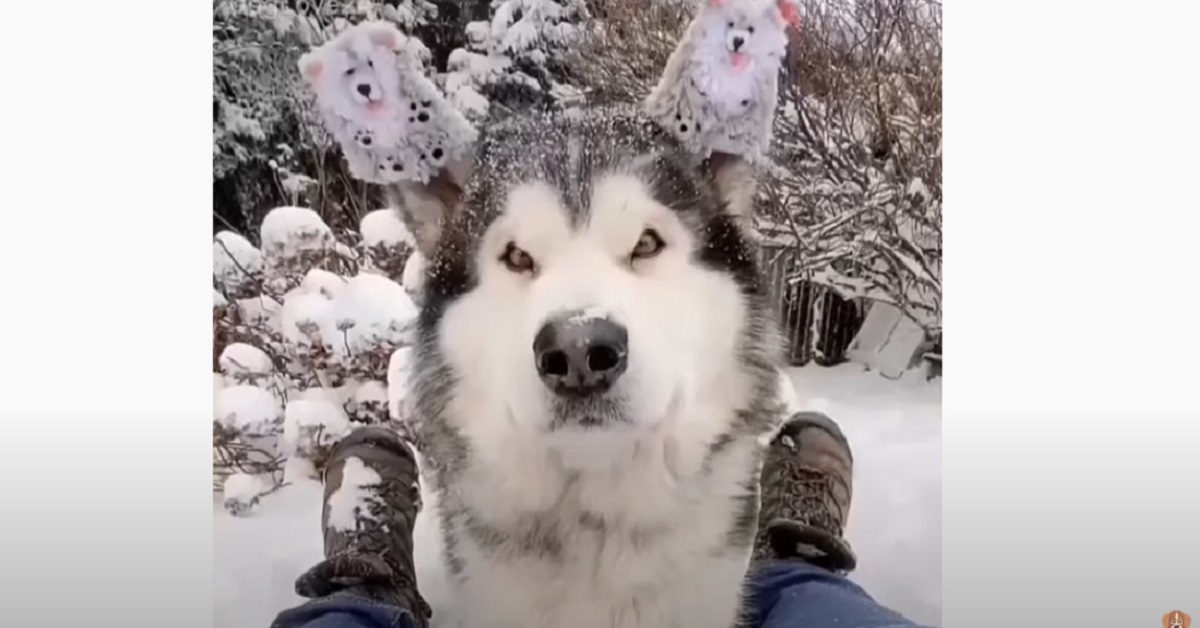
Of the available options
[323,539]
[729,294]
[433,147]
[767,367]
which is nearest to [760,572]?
[767,367]

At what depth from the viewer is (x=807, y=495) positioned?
1.71 m

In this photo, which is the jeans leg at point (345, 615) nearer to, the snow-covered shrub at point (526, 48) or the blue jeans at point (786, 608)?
the blue jeans at point (786, 608)

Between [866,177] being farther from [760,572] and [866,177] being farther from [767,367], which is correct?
[760,572]

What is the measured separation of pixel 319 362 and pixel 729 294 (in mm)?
652

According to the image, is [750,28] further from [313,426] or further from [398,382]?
[313,426]

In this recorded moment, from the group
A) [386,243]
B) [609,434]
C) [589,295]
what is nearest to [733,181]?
[589,295]

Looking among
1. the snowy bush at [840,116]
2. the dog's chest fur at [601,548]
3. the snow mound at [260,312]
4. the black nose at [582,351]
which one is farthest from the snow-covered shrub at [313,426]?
the snowy bush at [840,116]

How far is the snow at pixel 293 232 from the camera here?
167cm

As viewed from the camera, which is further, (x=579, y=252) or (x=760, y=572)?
(x=760, y=572)

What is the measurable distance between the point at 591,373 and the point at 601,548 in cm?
29
